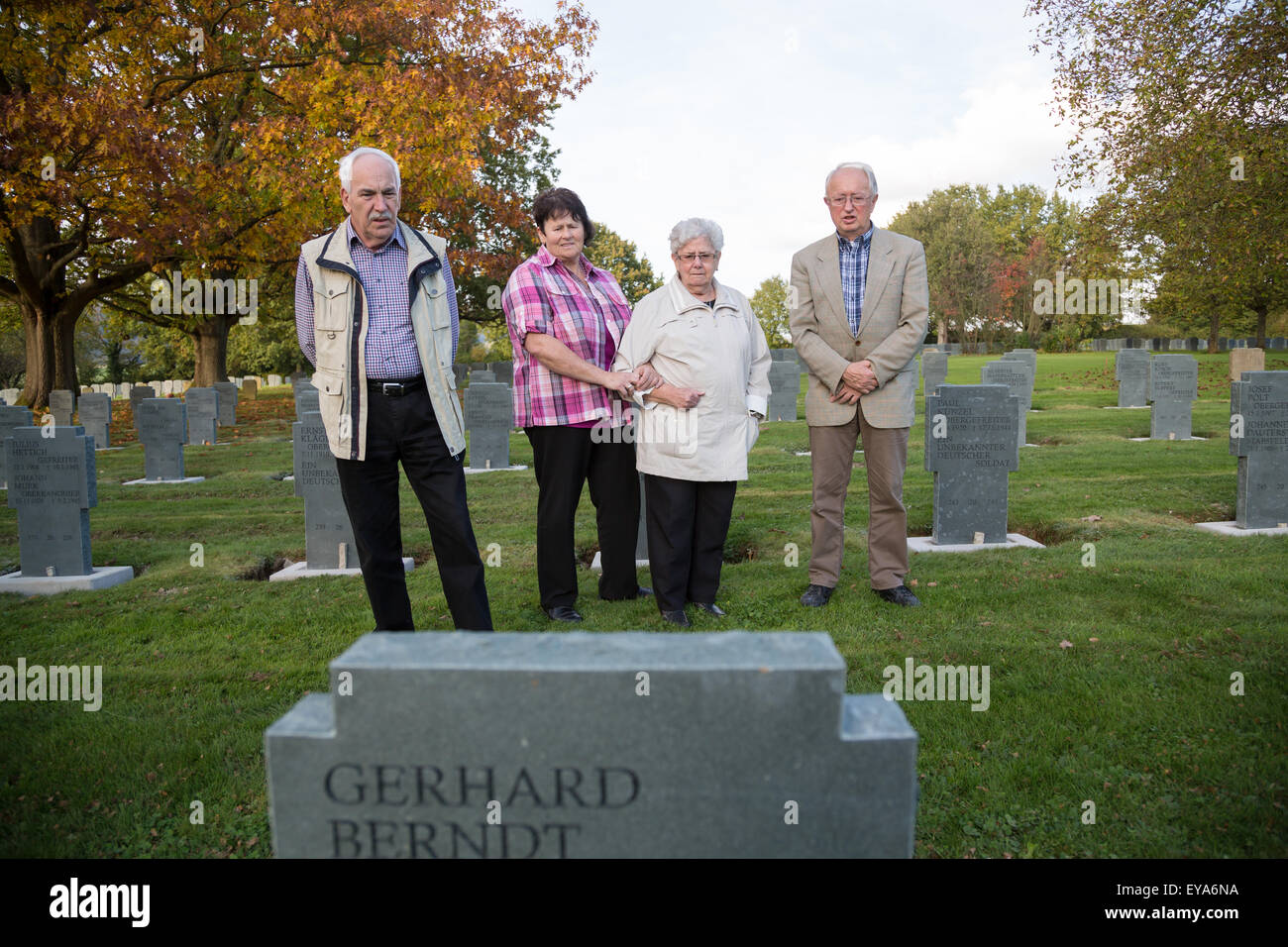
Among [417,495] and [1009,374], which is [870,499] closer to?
[417,495]

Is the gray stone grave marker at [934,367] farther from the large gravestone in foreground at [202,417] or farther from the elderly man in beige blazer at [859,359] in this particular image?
the elderly man in beige blazer at [859,359]

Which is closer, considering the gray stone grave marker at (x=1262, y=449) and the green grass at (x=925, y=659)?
the green grass at (x=925, y=659)

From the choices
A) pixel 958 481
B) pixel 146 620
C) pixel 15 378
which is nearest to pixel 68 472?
pixel 146 620

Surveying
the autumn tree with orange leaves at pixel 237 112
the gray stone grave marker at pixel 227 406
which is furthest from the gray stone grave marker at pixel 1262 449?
the gray stone grave marker at pixel 227 406

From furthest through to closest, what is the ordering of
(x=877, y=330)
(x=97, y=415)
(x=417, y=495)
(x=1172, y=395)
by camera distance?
(x=97, y=415)
(x=1172, y=395)
(x=877, y=330)
(x=417, y=495)

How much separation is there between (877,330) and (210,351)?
24.7m

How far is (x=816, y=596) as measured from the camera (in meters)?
5.21

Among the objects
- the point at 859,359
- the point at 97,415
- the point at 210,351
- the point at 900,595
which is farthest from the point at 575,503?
the point at 210,351

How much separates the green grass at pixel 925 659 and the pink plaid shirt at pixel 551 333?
1164 mm

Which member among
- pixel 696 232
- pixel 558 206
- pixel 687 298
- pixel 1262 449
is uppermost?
pixel 558 206

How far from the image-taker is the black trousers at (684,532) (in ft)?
16.0

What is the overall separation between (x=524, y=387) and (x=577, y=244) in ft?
2.71

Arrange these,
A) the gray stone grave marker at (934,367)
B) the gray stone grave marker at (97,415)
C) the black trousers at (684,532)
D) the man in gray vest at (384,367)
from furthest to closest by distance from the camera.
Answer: the gray stone grave marker at (934,367)
the gray stone grave marker at (97,415)
the black trousers at (684,532)
the man in gray vest at (384,367)

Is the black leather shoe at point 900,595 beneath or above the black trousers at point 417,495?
beneath
